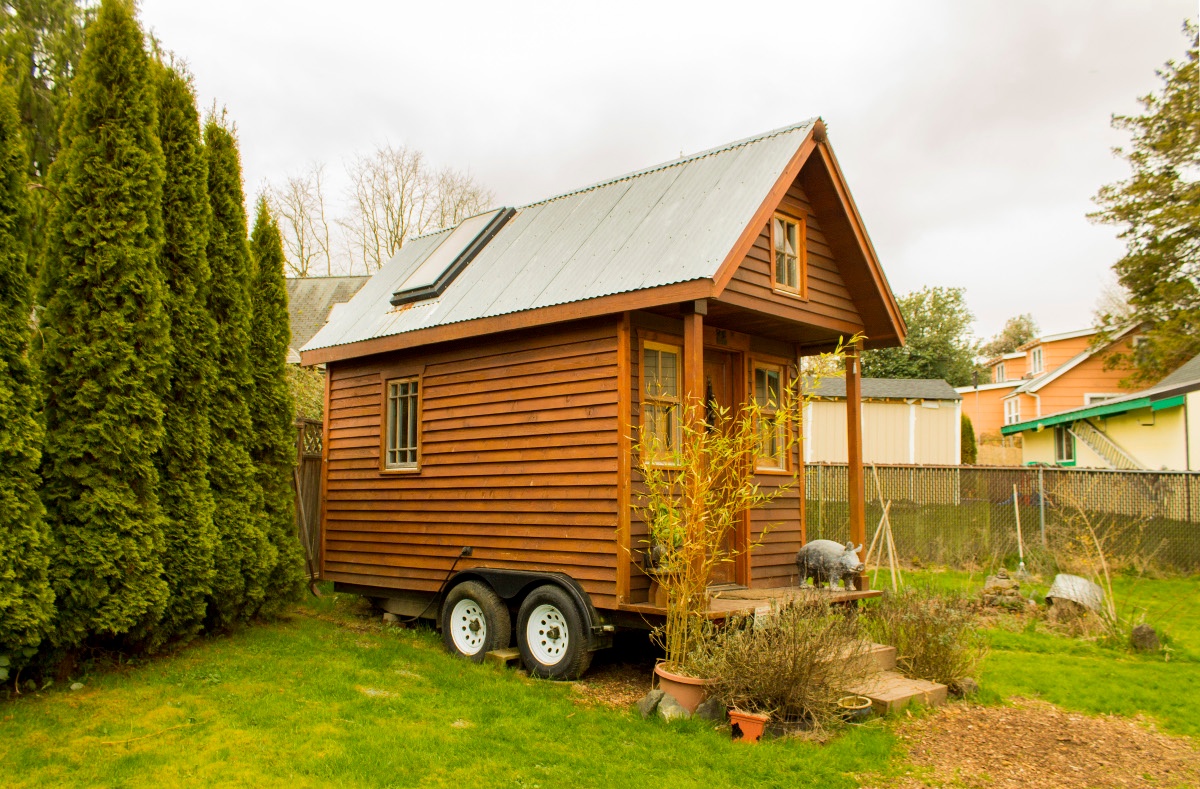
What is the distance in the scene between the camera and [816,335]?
10367mm

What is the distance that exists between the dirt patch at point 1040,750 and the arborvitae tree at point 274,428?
622 centimetres

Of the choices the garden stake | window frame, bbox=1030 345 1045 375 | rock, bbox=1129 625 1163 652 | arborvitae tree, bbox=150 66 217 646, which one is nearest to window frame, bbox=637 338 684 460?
arborvitae tree, bbox=150 66 217 646

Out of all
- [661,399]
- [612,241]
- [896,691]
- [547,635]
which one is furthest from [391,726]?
[612,241]

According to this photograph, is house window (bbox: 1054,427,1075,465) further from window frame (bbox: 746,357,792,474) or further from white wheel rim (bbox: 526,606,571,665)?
white wheel rim (bbox: 526,606,571,665)

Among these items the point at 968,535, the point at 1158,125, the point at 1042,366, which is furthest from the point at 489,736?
the point at 1042,366

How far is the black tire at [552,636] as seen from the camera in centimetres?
793

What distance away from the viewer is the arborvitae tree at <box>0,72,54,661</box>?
20.2ft

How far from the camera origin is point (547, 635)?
8320 millimetres

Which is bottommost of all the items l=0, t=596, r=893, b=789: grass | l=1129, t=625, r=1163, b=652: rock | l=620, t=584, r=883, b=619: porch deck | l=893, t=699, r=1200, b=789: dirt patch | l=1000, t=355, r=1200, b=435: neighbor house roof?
l=893, t=699, r=1200, b=789: dirt patch

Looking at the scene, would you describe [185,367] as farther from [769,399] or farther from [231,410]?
[769,399]

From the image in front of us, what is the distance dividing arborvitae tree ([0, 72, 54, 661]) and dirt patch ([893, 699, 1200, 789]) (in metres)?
6.09

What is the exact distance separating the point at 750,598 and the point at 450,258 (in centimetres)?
569

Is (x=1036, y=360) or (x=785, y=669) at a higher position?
(x=1036, y=360)

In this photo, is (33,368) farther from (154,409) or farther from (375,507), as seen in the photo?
(375,507)
